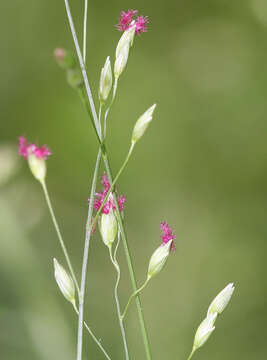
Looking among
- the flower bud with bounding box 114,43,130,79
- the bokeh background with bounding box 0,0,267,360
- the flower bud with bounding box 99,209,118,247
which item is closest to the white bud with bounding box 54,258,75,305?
the flower bud with bounding box 99,209,118,247

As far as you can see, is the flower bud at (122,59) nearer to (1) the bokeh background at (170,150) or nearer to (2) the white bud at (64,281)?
(2) the white bud at (64,281)

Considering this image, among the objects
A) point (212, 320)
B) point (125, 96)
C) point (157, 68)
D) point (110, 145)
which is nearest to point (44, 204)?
point (110, 145)

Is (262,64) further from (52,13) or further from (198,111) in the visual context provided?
(52,13)

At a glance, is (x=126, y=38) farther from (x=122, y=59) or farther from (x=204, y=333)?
(x=204, y=333)

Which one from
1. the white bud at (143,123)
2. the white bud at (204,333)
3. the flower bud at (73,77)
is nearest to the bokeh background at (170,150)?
the white bud at (204,333)

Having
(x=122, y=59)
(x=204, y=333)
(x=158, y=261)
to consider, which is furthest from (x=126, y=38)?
(x=204, y=333)

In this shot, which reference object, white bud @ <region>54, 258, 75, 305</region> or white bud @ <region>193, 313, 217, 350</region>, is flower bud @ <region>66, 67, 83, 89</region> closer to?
white bud @ <region>54, 258, 75, 305</region>
